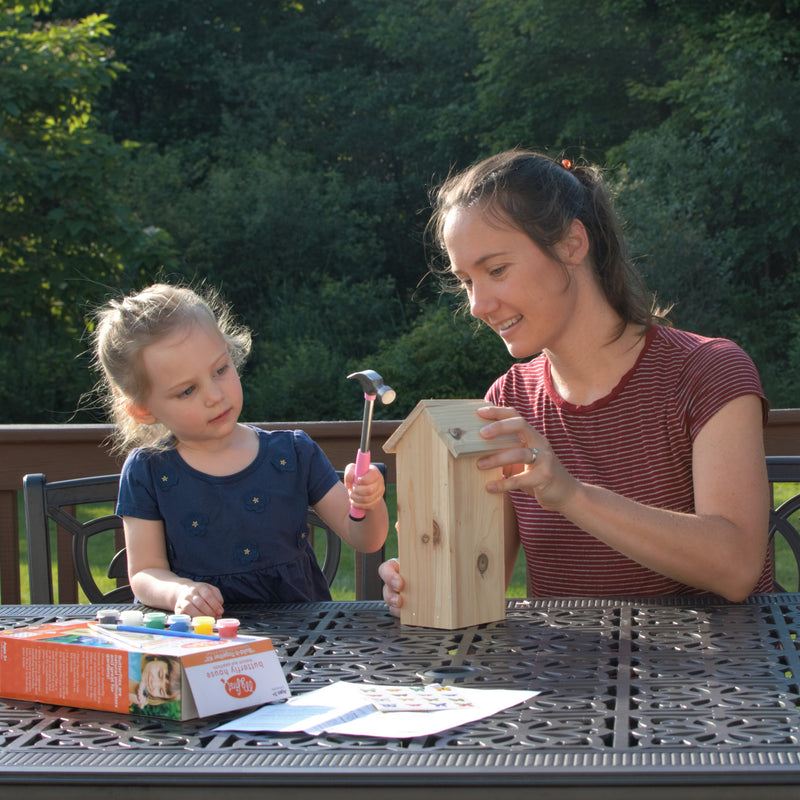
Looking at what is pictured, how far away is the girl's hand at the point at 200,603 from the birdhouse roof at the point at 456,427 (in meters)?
0.35

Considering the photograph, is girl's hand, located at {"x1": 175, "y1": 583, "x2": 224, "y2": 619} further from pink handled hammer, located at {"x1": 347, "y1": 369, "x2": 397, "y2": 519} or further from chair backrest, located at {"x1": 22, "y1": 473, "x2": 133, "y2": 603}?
chair backrest, located at {"x1": 22, "y1": 473, "x2": 133, "y2": 603}

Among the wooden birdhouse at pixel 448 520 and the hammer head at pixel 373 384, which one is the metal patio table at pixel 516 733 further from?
the hammer head at pixel 373 384

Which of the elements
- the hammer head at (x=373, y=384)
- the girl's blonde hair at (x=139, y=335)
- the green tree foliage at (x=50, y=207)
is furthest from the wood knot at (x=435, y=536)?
the green tree foliage at (x=50, y=207)

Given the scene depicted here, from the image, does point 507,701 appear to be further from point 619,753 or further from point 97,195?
point 97,195

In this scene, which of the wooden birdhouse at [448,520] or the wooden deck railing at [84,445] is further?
the wooden deck railing at [84,445]

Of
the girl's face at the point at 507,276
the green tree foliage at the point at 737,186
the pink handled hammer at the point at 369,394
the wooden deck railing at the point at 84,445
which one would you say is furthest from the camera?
the green tree foliage at the point at 737,186

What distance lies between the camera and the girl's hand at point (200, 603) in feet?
5.19

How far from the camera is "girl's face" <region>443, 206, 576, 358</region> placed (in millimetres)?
1799

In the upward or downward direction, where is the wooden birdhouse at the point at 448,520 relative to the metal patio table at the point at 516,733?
upward

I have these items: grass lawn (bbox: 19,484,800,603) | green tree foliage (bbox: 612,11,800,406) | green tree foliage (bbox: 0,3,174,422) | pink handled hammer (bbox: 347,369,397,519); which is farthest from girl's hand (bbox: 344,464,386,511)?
green tree foliage (bbox: 612,11,800,406)

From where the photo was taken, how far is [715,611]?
1550mm

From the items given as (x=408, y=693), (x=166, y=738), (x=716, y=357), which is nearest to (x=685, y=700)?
(x=408, y=693)

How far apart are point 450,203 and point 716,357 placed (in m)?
0.54

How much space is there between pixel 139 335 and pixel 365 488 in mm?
626
